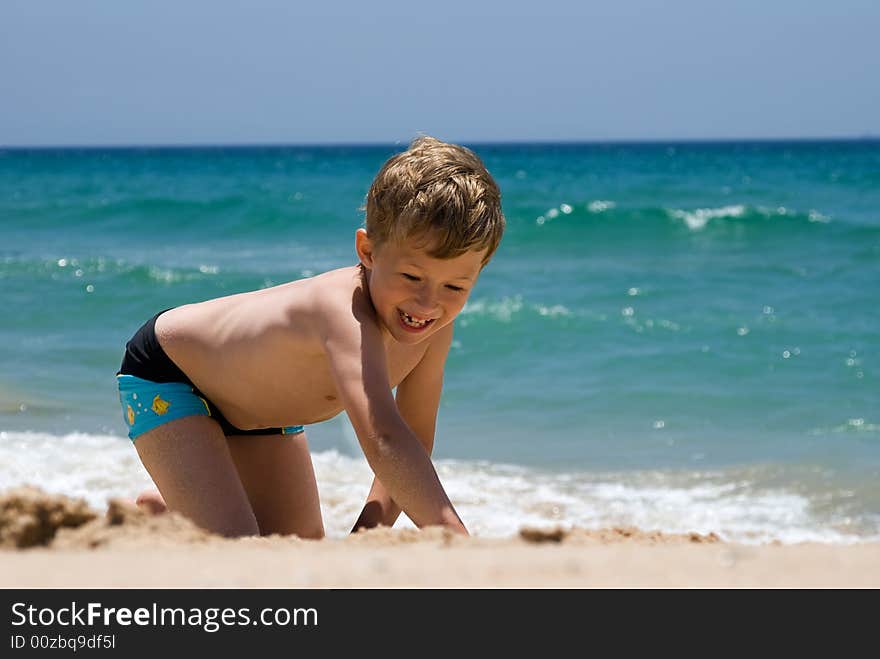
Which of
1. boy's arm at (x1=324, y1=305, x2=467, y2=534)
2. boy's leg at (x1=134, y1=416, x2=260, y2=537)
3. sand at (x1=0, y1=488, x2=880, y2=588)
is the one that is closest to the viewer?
sand at (x1=0, y1=488, x2=880, y2=588)

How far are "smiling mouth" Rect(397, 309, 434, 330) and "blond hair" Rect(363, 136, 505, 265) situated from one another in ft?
0.58

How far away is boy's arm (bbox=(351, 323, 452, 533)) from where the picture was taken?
121 inches

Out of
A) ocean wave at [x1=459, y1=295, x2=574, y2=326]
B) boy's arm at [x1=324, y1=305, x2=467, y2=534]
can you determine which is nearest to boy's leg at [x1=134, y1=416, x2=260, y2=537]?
boy's arm at [x1=324, y1=305, x2=467, y2=534]

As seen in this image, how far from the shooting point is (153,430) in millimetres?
3068

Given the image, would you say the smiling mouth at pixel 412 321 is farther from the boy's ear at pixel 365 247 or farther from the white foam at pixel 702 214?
the white foam at pixel 702 214

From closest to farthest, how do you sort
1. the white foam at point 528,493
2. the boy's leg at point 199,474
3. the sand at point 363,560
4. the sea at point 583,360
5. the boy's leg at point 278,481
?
the sand at point 363,560, the boy's leg at point 199,474, the boy's leg at point 278,481, the white foam at point 528,493, the sea at point 583,360

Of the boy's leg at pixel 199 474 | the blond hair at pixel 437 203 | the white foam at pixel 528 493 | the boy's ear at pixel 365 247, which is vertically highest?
the blond hair at pixel 437 203

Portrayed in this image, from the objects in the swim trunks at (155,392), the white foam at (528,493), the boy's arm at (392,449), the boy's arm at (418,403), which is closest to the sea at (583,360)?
the white foam at (528,493)

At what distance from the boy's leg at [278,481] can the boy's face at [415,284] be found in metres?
0.83

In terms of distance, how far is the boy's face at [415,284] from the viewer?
2564 mm

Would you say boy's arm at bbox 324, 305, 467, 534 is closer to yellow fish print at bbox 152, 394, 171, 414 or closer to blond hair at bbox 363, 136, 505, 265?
blond hair at bbox 363, 136, 505, 265

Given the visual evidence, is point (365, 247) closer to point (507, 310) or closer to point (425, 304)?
point (425, 304)

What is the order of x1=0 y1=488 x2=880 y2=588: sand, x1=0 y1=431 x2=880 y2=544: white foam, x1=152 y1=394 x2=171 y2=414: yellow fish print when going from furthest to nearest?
x1=0 y1=431 x2=880 y2=544: white foam → x1=152 y1=394 x2=171 y2=414: yellow fish print → x1=0 y1=488 x2=880 y2=588: sand
